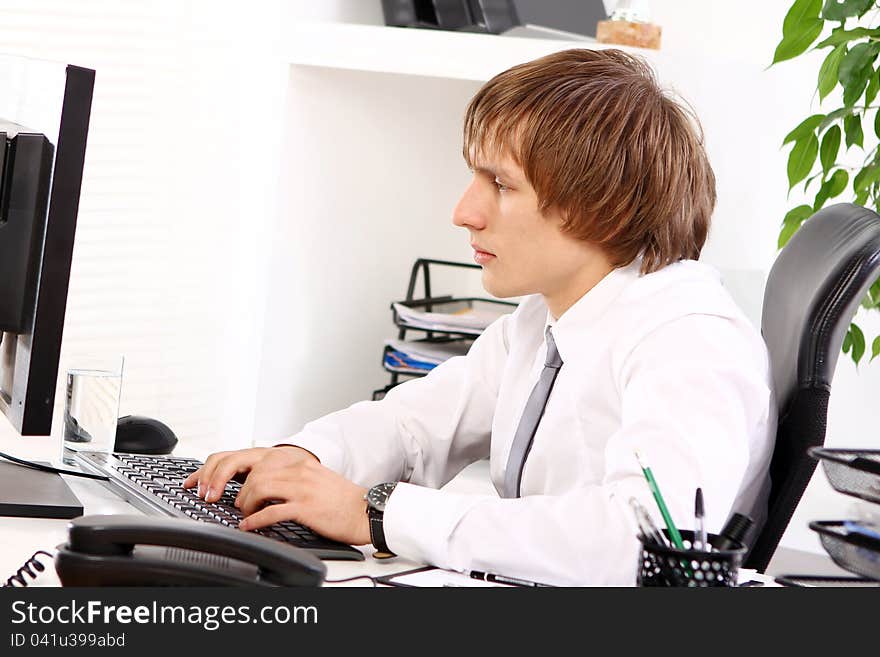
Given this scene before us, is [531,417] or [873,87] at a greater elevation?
[873,87]

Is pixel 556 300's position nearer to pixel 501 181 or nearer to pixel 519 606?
pixel 501 181

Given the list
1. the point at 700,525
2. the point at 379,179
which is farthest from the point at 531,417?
the point at 379,179

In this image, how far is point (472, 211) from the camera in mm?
1299

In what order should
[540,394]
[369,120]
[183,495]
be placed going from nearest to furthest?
1. [183,495]
2. [540,394]
3. [369,120]

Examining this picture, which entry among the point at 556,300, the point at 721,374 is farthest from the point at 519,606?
the point at 556,300

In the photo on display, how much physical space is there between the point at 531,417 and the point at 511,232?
0.21 metres

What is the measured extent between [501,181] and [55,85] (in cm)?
48

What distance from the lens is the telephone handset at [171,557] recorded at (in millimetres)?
787

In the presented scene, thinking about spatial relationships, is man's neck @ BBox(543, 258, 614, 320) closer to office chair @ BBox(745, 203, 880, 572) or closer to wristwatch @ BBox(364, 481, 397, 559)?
office chair @ BBox(745, 203, 880, 572)

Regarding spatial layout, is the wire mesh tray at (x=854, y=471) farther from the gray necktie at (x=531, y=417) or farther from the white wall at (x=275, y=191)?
the white wall at (x=275, y=191)

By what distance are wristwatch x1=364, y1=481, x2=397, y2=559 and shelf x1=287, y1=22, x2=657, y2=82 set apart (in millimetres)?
1322

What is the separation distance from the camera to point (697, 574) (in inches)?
33.2

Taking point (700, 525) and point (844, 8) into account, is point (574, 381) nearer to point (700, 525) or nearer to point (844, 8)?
point (700, 525)

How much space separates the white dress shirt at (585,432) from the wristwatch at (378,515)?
13 mm
